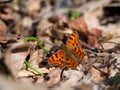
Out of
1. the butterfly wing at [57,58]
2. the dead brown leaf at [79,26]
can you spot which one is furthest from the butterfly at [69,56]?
the dead brown leaf at [79,26]

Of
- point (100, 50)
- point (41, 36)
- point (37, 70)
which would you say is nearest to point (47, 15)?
point (41, 36)

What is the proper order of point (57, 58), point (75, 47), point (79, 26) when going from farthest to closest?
point (79, 26) → point (75, 47) → point (57, 58)

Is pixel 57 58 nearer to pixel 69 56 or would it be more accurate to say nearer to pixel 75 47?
pixel 69 56

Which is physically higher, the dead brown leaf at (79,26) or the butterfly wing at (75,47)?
the butterfly wing at (75,47)

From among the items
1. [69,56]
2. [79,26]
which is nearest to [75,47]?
[69,56]

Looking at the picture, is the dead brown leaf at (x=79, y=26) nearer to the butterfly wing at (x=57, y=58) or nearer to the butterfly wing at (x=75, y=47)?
the butterfly wing at (x=75, y=47)

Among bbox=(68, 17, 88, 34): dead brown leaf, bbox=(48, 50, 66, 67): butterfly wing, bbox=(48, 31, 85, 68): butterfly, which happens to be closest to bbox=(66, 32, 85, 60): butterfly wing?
bbox=(48, 31, 85, 68): butterfly

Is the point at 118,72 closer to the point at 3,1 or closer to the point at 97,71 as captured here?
the point at 97,71

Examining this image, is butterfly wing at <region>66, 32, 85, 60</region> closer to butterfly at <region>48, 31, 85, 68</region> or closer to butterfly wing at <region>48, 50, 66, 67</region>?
butterfly at <region>48, 31, 85, 68</region>
